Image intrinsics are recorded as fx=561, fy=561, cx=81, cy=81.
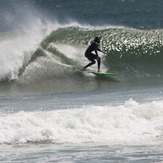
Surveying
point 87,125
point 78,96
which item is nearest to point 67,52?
point 78,96

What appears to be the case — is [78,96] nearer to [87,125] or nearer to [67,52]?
[87,125]

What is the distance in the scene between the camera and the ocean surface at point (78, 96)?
1073cm

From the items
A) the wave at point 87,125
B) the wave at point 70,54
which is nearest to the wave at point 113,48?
the wave at point 70,54

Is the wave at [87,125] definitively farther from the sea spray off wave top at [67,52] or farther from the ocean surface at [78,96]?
the sea spray off wave top at [67,52]

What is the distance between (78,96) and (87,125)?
4495 millimetres

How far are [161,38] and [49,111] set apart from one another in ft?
37.8

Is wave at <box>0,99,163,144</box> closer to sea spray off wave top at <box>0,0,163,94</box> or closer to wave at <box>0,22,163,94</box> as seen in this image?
wave at <box>0,22,163,94</box>

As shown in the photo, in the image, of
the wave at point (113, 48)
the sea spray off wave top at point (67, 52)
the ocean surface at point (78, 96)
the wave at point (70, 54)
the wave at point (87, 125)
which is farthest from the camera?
the wave at point (113, 48)

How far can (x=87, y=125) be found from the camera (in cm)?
1210

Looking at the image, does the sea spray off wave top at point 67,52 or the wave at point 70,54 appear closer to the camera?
the wave at point 70,54

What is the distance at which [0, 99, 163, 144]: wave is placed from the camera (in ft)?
37.8

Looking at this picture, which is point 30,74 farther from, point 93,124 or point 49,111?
point 93,124

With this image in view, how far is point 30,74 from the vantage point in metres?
20.1

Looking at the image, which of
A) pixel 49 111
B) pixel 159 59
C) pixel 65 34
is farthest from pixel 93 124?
pixel 65 34
